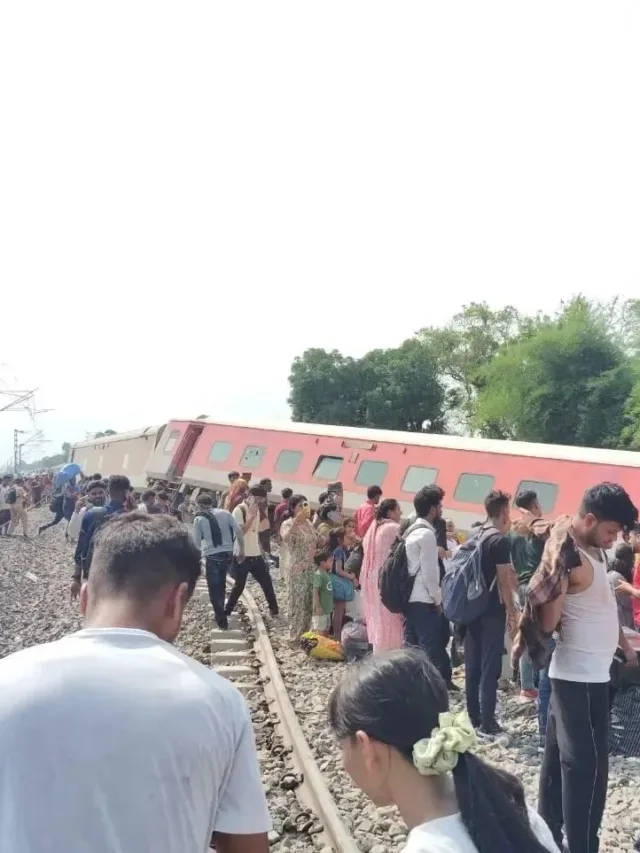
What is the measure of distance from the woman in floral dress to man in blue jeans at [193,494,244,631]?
2.24 feet

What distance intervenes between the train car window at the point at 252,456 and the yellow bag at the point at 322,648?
1020 cm

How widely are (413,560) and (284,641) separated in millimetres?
3521

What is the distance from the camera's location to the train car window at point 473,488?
13.8 metres

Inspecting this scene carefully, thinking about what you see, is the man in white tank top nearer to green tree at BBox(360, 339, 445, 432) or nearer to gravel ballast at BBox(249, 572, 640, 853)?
gravel ballast at BBox(249, 572, 640, 853)

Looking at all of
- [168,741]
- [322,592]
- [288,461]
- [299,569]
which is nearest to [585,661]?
[168,741]

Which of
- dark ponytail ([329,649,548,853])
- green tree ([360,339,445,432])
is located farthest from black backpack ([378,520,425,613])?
green tree ([360,339,445,432])

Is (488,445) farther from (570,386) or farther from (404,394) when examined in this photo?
(404,394)

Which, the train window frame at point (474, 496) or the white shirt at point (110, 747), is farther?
the train window frame at point (474, 496)

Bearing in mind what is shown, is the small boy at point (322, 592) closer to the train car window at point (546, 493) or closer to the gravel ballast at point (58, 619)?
the gravel ballast at point (58, 619)

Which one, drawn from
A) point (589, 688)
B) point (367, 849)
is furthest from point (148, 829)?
point (367, 849)

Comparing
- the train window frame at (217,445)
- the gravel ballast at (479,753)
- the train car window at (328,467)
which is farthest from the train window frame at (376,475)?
the gravel ballast at (479,753)

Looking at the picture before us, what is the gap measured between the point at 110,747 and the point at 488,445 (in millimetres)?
13183

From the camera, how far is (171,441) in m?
22.6

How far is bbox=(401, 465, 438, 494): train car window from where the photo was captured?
14828 mm
